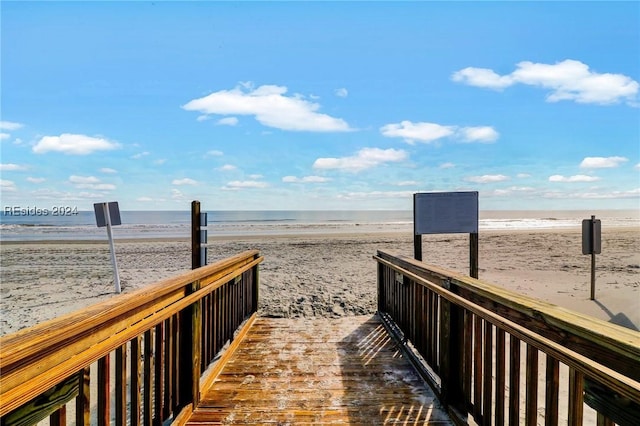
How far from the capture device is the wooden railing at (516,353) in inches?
52.9

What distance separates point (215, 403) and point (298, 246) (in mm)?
15662

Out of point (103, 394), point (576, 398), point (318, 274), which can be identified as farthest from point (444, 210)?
point (318, 274)

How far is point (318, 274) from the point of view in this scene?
36.1ft

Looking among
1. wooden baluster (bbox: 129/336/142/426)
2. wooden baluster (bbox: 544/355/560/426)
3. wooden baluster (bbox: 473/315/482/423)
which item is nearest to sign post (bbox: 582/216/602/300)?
wooden baluster (bbox: 473/315/482/423)

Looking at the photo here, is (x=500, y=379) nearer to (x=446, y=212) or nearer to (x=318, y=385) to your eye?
(x=318, y=385)

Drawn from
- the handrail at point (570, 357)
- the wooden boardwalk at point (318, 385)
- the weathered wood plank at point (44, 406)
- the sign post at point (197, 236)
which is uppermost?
the sign post at point (197, 236)

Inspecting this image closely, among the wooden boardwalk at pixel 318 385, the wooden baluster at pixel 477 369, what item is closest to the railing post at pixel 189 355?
the wooden boardwalk at pixel 318 385

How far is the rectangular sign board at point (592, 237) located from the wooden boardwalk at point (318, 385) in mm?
5586

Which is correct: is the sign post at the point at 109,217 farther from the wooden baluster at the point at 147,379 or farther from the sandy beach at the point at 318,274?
the wooden baluster at the point at 147,379

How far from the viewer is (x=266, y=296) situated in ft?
26.7

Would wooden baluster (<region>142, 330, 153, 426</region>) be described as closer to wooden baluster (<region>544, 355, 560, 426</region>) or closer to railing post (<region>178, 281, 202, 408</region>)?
railing post (<region>178, 281, 202, 408</region>)

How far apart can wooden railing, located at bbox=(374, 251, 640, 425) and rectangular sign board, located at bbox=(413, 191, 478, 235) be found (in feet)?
3.15

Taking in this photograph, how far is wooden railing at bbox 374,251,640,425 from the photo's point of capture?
4.41 ft

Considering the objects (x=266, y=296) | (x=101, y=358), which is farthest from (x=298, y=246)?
(x=101, y=358)
